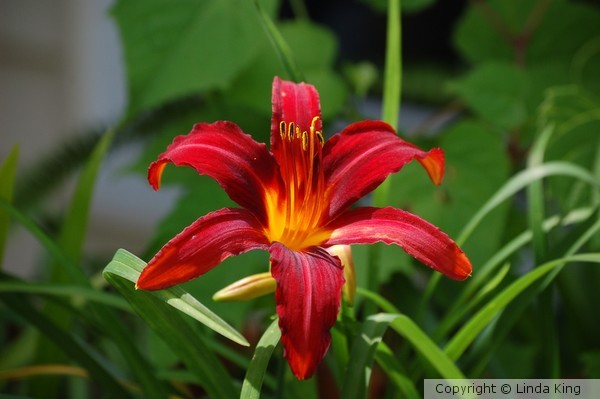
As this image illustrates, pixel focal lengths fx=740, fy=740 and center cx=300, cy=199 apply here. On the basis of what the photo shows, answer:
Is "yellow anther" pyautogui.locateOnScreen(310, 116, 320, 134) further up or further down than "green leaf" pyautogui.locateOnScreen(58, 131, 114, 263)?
further down

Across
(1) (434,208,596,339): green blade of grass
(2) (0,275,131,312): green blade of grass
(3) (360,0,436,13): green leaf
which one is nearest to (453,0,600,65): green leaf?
(3) (360,0,436,13): green leaf

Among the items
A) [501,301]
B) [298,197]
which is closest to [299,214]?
[298,197]

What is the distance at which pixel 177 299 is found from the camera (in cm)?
30

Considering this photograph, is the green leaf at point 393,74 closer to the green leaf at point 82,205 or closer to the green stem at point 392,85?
the green stem at point 392,85

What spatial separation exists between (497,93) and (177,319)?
1.41 feet

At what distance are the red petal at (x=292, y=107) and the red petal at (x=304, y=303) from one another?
0.07m

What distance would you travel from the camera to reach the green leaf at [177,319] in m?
0.30

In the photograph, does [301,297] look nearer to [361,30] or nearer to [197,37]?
[197,37]

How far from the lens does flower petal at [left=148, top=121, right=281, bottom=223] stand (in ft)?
1.02

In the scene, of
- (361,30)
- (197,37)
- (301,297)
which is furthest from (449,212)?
(361,30)

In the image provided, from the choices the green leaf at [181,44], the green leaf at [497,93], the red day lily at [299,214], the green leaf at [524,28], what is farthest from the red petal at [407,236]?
the green leaf at [524,28]

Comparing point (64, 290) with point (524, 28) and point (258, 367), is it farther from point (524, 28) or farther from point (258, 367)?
point (524, 28)

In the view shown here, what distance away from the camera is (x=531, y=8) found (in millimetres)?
791

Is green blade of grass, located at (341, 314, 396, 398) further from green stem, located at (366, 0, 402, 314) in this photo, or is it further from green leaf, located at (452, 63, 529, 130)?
green leaf, located at (452, 63, 529, 130)
